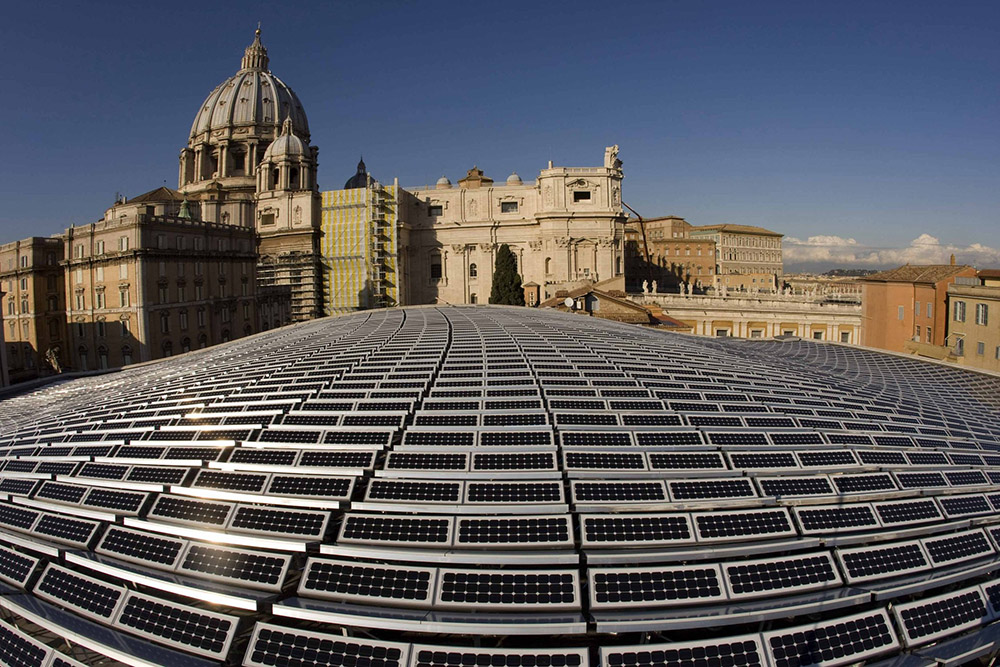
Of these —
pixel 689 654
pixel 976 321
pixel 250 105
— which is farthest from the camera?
pixel 250 105

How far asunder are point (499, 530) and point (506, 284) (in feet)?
152

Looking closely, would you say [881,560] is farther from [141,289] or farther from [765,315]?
[141,289]

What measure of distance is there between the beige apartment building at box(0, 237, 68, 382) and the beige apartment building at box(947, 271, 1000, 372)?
57.2m

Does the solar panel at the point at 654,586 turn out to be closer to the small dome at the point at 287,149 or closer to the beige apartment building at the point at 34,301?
the beige apartment building at the point at 34,301

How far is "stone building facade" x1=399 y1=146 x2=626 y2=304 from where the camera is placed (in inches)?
2325

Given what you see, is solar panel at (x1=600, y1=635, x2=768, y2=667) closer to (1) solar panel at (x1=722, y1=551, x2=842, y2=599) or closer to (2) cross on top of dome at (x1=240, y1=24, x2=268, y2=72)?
(1) solar panel at (x1=722, y1=551, x2=842, y2=599)

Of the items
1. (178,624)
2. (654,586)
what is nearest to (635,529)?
(654,586)

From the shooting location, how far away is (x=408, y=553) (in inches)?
240

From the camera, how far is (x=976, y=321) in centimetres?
3014

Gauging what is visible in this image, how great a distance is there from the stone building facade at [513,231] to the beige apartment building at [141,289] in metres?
20.6

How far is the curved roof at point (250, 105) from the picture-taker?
79.9 metres

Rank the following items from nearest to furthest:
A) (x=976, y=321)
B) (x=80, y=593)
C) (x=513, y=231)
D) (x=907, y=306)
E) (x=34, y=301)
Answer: (x=80, y=593) → (x=976, y=321) → (x=907, y=306) → (x=34, y=301) → (x=513, y=231)

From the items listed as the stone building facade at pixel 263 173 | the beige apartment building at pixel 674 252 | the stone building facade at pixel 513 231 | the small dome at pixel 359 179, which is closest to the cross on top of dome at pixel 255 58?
the stone building facade at pixel 263 173

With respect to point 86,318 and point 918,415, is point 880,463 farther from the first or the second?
point 86,318
